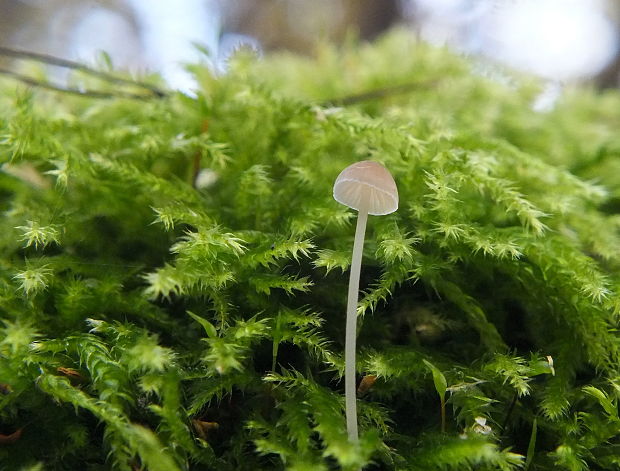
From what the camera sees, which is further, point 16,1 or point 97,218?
point 16,1

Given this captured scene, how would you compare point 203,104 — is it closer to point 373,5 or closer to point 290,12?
point 373,5

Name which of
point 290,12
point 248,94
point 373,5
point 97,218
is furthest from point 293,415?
point 290,12

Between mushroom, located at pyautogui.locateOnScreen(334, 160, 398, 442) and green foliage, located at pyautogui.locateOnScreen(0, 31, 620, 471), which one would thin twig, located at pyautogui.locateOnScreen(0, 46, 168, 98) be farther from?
mushroom, located at pyautogui.locateOnScreen(334, 160, 398, 442)

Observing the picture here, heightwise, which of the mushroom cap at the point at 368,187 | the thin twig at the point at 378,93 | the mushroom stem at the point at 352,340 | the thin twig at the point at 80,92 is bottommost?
the mushroom stem at the point at 352,340

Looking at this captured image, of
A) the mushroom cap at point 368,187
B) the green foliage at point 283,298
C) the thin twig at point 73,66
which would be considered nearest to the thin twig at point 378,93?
the green foliage at point 283,298

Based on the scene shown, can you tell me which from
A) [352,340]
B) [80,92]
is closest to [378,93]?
[80,92]

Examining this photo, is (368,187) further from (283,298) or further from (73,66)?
(73,66)

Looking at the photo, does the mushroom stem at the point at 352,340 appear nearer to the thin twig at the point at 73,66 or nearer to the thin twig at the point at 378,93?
the thin twig at the point at 378,93
